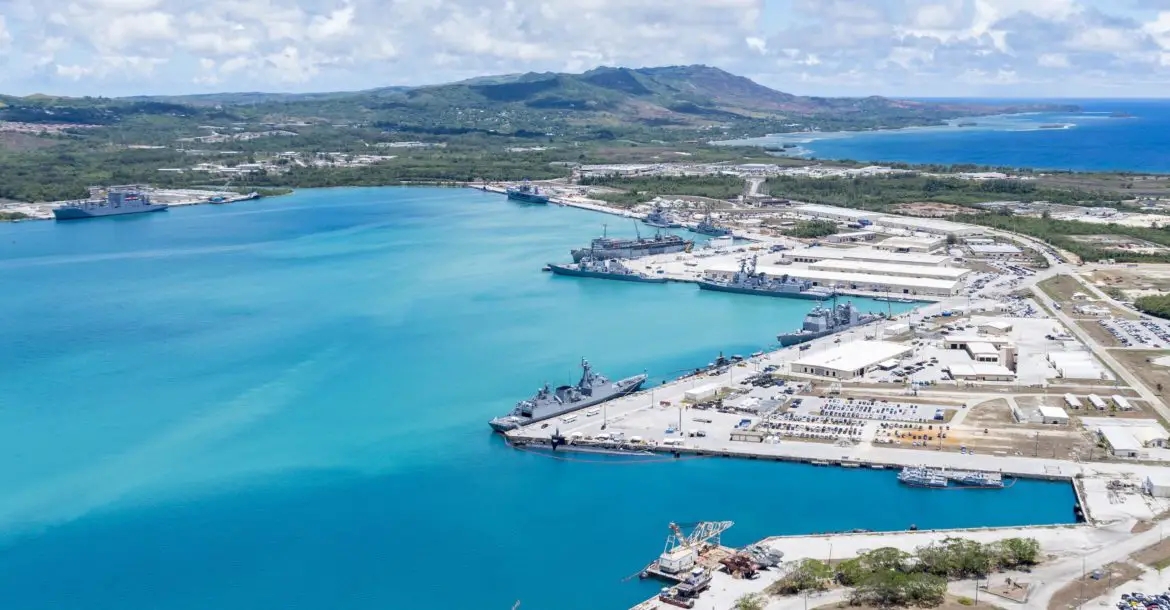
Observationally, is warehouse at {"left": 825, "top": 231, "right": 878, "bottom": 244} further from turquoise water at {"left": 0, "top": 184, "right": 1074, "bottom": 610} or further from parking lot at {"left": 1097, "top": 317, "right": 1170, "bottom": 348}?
parking lot at {"left": 1097, "top": 317, "right": 1170, "bottom": 348}

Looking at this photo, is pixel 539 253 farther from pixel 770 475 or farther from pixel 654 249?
pixel 770 475

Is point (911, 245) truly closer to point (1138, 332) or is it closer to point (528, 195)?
point (1138, 332)

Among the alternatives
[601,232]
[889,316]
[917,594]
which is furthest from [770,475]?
[601,232]

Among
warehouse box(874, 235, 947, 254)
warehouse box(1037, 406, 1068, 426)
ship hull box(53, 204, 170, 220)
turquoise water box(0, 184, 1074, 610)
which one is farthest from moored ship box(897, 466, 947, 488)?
ship hull box(53, 204, 170, 220)

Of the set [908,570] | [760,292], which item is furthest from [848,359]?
[908,570]

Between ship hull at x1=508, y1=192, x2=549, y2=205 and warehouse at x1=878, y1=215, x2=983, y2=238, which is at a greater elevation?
warehouse at x1=878, y1=215, x2=983, y2=238

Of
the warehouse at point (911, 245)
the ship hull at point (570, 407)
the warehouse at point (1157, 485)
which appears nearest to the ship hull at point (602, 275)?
the warehouse at point (911, 245)
